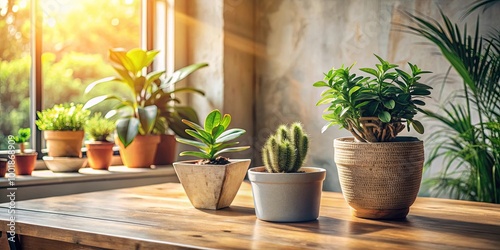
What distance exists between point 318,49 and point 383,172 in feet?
7.27

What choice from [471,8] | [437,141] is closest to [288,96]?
[437,141]

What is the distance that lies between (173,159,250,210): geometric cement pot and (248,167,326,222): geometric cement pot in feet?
0.65

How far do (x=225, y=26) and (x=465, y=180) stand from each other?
1.62 m

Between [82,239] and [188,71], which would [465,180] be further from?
[82,239]

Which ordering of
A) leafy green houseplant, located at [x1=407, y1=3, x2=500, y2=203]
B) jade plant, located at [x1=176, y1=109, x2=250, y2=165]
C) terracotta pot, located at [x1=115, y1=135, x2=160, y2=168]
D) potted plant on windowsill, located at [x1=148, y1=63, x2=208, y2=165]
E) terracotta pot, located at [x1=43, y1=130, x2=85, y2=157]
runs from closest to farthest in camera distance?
jade plant, located at [x1=176, y1=109, x2=250, y2=165] < leafy green houseplant, located at [x1=407, y1=3, x2=500, y2=203] < terracotta pot, located at [x1=43, y1=130, x2=85, y2=157] < terracotta pot, located at [x1=115, y1=135, x2=160, y2=168] < potted plant on windowsill, located at [x1=148, y1=63, x2=208, y2=165]

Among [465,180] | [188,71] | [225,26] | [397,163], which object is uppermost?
[225,26]

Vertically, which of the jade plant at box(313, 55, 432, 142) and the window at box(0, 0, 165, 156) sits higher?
the window at box(0, 0, 165, 156)

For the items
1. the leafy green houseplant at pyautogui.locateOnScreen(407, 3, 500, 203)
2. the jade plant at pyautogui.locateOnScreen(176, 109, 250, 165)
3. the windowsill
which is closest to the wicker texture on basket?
the jade plant at pyautogui.locateOnScreen(176, 109, 250, 165)

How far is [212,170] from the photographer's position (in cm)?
179

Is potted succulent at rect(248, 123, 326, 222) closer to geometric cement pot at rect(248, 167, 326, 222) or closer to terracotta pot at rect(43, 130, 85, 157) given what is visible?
geometric cement pot at rect(248, 167, 326, 222)

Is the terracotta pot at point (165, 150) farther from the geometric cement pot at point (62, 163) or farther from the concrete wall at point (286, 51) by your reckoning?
the geometric cement pot at point (62, 163)

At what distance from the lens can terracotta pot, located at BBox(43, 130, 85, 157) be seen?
3016mm

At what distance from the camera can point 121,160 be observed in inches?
141

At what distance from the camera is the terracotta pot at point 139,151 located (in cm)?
333
